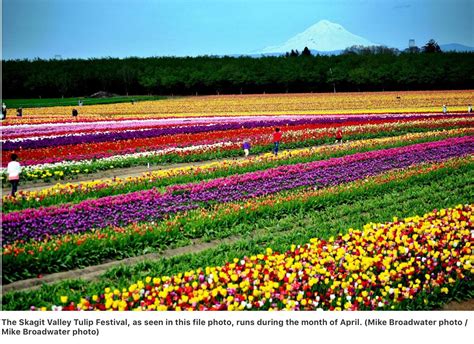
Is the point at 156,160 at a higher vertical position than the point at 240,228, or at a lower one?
higher

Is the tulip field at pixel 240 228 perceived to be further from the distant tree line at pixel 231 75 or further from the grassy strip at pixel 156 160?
the distant tree line at pixel 231 75

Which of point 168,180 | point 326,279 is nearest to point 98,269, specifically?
point 326,279

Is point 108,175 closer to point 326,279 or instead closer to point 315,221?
point 315,221

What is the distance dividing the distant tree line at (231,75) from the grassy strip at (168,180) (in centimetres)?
2681

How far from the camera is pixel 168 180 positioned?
16797 millimetres

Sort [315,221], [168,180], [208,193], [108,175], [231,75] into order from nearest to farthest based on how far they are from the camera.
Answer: [315,221]
[208,193]
[168,180]
[108,175]
[231,75]

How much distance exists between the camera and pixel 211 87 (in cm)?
8562

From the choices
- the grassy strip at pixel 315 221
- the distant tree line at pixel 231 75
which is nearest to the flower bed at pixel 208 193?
the grassy strip at pixel 315 221

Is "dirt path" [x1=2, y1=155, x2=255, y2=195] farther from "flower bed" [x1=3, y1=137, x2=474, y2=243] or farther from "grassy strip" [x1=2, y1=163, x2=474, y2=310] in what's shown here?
"grassy strip" [x1=2, y1=163, x2=474, y2=310]

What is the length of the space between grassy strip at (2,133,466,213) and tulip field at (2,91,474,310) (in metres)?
0.06

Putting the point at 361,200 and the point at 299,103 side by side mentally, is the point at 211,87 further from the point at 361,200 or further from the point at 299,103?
the point at 361,200

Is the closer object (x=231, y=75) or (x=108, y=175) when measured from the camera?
(x=108, y=175)

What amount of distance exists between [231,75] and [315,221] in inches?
2890
